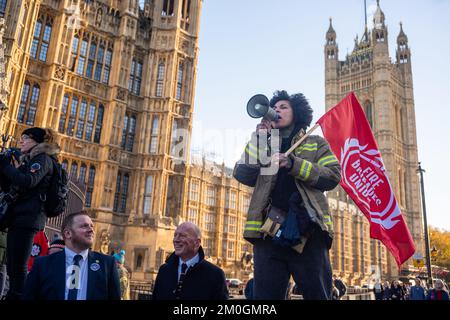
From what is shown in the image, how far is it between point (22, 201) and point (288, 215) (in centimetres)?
241

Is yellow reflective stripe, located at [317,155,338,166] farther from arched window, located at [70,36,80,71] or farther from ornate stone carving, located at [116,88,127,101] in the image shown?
arched window, located at [70,36,80,71]

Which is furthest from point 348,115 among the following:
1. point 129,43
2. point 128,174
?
point 129,43

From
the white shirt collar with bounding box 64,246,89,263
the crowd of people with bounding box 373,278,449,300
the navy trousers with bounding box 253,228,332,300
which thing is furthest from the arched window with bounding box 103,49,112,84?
the navy trousers with bounding box 253,228,332,300

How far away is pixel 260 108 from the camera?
2875 mm

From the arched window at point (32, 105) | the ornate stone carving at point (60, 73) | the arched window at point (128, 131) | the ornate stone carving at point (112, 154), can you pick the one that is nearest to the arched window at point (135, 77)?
the arched window at point (128, 131)

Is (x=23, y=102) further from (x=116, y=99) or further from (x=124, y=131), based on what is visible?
(x=124, y=131)

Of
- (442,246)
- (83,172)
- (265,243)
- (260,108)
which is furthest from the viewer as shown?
(442,246)

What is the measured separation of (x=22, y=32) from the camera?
639 inches

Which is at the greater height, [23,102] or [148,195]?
[23,102]

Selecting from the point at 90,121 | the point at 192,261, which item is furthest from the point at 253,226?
the point at 90,121

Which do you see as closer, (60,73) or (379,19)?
(60,73)

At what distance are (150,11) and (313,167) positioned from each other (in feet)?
74.9

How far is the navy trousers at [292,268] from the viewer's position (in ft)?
8.34
